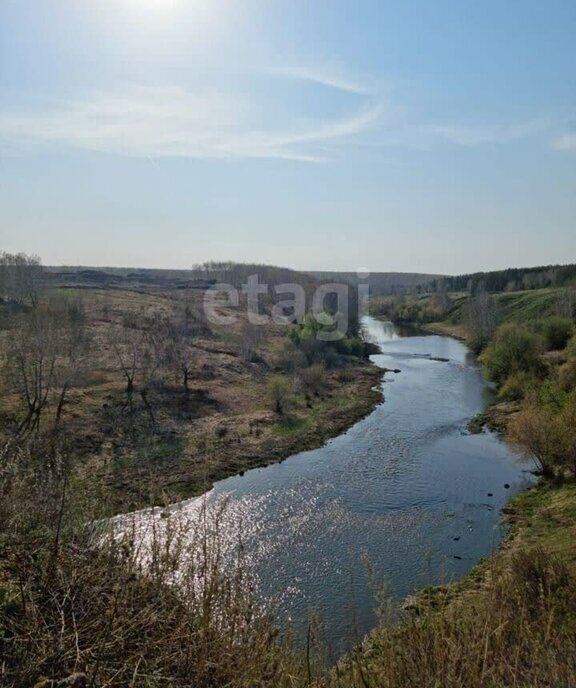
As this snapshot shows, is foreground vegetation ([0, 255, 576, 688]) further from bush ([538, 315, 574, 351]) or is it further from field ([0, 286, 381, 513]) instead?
bush ([538, 315, 574, 351])

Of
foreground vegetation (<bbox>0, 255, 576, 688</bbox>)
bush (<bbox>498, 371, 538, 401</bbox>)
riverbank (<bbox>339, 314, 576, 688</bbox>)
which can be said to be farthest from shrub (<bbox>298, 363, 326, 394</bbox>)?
riverbank (<bbox>339, 314, 576, 688</bbox>)

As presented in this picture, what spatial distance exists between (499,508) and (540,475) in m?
3.85

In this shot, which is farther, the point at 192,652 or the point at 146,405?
the point at 146,405

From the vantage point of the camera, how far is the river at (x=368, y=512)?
47.1 ft

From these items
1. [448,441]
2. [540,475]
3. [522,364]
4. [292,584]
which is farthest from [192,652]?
[522,364]

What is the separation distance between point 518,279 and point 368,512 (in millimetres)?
110795

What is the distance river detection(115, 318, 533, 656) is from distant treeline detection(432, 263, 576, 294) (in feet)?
239

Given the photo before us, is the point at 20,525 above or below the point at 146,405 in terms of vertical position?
above

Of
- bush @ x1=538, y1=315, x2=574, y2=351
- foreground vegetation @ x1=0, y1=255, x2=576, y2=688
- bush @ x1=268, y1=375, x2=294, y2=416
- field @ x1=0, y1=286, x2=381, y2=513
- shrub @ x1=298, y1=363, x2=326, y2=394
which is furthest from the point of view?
bush @ x1=538, y1=315, x2=574, y2=351

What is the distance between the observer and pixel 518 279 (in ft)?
387

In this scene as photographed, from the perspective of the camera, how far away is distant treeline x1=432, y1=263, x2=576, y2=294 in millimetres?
102006

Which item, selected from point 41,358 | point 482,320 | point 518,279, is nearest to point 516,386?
point 41,358

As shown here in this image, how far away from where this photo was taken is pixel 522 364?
3828 centimetres

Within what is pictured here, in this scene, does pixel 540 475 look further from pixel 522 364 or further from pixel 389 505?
pixel 522 364
